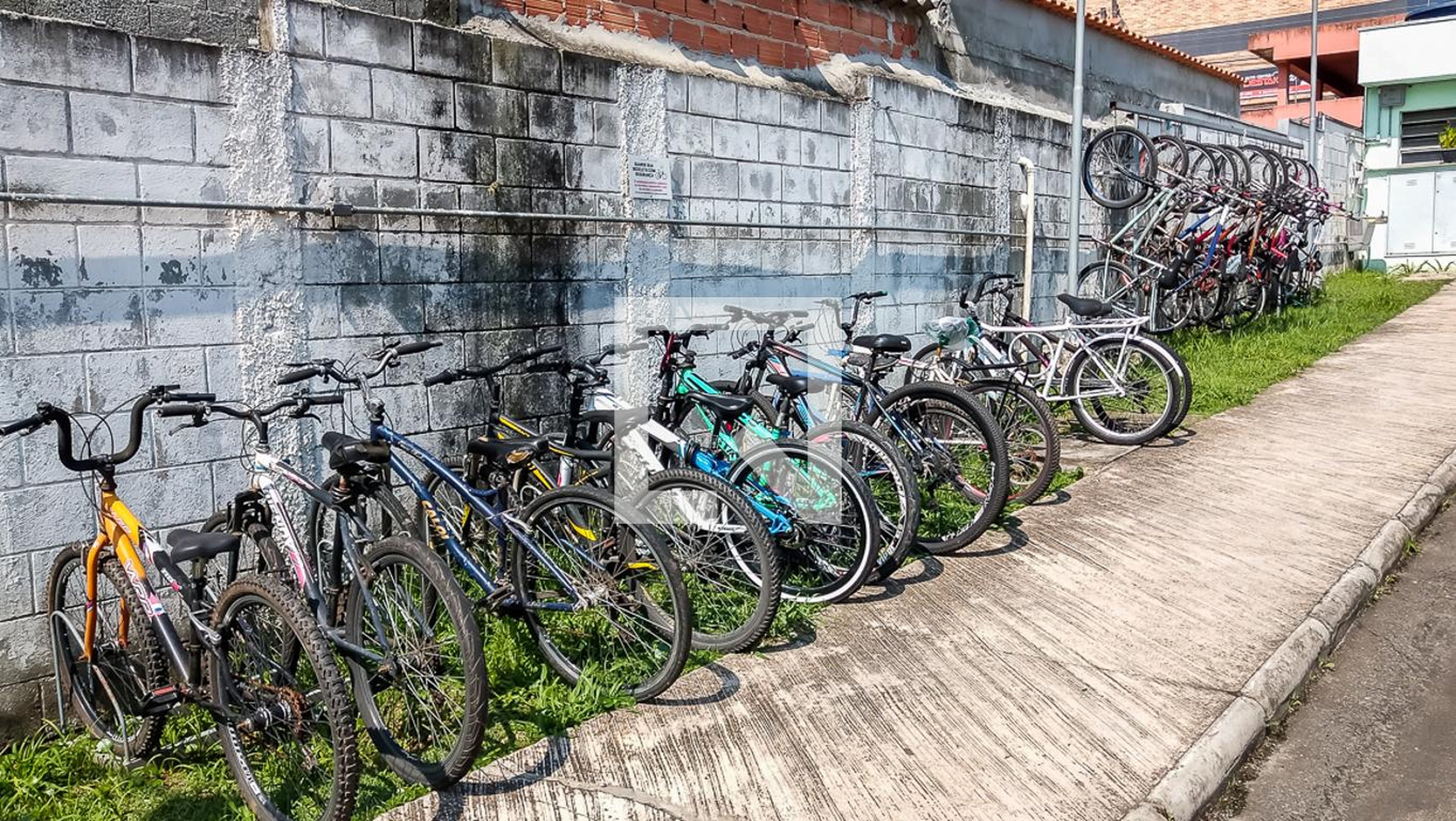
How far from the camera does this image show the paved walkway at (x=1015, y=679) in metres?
3.71

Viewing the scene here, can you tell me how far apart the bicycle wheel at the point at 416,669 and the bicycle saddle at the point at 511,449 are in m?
0.71

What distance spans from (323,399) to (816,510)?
7.21 feet

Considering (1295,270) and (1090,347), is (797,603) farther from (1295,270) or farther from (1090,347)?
(1295,270)

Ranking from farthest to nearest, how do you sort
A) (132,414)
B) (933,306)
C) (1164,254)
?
1. (1164,254)
2. (933,306)
3. (132,414)

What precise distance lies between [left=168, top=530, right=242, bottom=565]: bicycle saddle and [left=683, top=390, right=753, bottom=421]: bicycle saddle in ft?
7.11

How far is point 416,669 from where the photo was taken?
382cm

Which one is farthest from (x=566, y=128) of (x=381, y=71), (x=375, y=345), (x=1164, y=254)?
(x=1164, y=254)

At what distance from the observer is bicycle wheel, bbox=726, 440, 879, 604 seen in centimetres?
511

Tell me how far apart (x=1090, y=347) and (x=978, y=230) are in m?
1.98

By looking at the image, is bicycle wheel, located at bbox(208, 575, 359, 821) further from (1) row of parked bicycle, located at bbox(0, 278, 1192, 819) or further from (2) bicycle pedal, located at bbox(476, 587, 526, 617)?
(2) bicycle pedal, located at bbox(476, 587, 526, 617)

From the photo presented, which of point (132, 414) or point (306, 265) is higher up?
point (306, 265)

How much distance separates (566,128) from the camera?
6.04 metres

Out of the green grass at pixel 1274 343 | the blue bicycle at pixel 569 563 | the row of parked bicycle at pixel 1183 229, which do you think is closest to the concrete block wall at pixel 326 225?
the blue bicycle at pixel 569 563

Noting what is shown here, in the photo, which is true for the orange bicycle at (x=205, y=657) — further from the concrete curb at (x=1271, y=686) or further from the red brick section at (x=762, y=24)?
the red brick section at (x=762, y=24)
